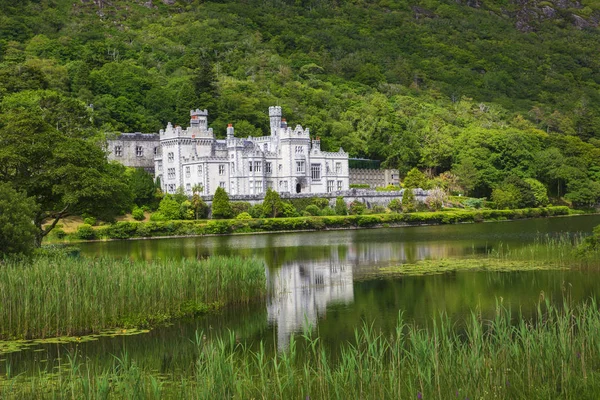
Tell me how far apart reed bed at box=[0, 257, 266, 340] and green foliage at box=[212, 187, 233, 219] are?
43.5m

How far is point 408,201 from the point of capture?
245ft

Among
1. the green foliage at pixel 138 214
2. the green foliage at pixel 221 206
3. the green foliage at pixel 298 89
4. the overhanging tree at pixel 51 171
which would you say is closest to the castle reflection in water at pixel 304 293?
the overhanging tree at pixel 51 171

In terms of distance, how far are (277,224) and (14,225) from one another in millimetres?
40202

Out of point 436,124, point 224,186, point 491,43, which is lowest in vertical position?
point 224,186

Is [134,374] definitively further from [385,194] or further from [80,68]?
[80,68]

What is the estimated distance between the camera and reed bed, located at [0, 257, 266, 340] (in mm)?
18281

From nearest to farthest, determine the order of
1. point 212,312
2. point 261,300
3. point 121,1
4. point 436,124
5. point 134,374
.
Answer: point 134,374 < point 212,312 < point 261,300 < point 436,124 < point 121,1

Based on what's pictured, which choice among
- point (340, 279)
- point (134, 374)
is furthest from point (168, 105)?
point (134, 374)

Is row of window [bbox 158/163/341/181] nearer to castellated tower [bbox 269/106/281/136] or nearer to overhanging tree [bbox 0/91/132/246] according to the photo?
castellated tower [bbox 269/106/281/136]

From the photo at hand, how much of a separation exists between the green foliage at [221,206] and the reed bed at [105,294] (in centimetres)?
4351

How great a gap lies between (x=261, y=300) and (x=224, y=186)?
53694 millimetres

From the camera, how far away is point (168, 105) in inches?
3799

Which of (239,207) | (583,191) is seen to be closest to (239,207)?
(239,207)

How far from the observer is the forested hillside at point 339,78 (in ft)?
297
